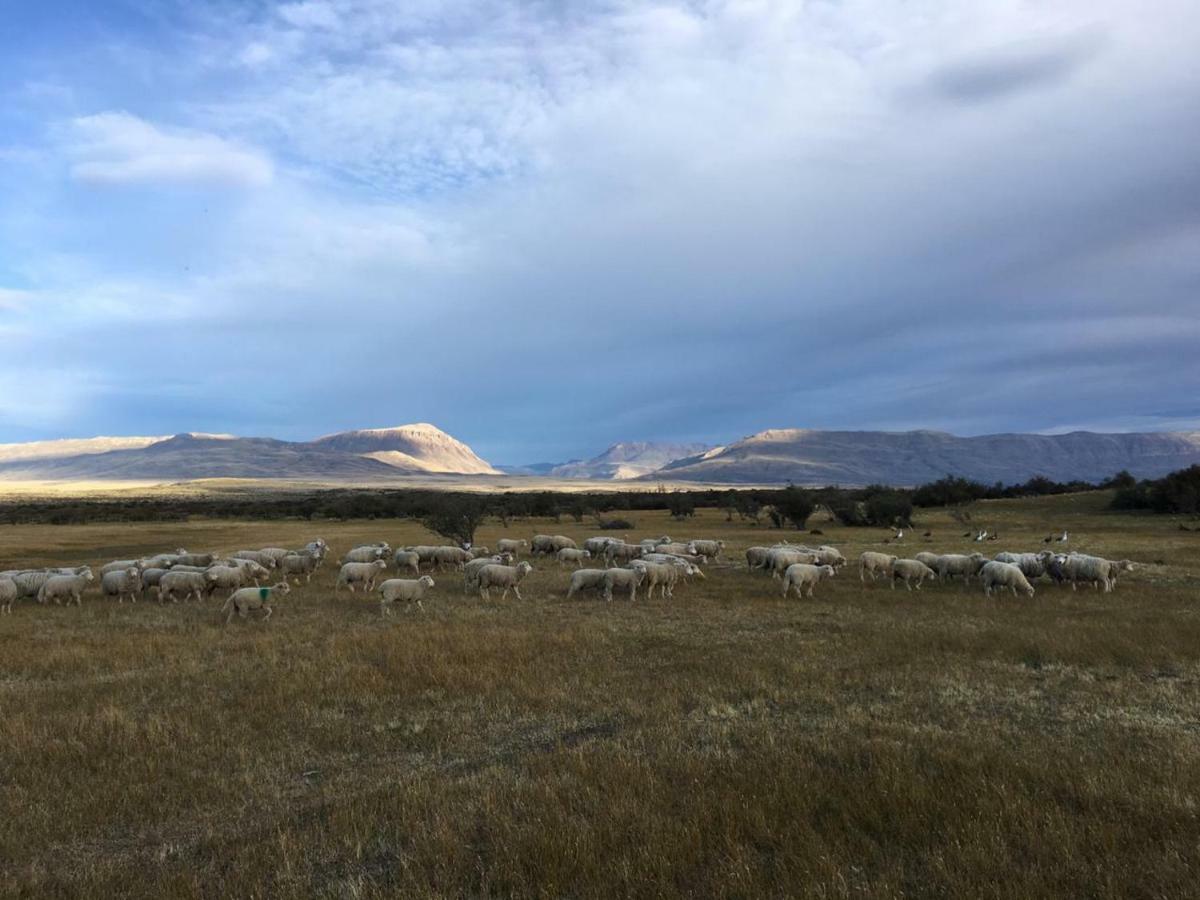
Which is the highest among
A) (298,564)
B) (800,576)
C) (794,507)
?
(794,507)

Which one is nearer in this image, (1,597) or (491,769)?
(491,769)

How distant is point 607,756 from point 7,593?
1888cm

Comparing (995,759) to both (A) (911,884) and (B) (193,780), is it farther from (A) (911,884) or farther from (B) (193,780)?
(B) (193,780)

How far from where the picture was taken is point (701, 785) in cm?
606

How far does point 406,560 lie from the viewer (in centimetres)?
2348

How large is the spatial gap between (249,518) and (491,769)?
224 feet

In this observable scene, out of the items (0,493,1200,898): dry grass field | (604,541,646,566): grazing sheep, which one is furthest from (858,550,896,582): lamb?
(604,541,646,566): grazing sheep

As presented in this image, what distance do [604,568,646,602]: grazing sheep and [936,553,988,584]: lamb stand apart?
9.57 m

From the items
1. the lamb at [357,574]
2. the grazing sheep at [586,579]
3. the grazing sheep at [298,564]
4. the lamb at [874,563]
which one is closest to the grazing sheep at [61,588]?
the grazing sheep at [298,564]

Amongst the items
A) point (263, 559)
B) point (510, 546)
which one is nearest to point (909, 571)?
point (510, 546)

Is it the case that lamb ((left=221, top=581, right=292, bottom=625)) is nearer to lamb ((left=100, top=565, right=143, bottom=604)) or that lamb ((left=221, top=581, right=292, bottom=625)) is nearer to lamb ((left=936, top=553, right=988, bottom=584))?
lamb ((left=100, top=565, right=143, bottom=604))

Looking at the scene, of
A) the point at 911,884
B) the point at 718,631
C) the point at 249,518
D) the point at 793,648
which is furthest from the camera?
the point at 249,518

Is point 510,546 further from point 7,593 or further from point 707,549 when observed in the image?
point 7,593

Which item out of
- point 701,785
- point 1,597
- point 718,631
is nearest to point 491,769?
point 701,785
